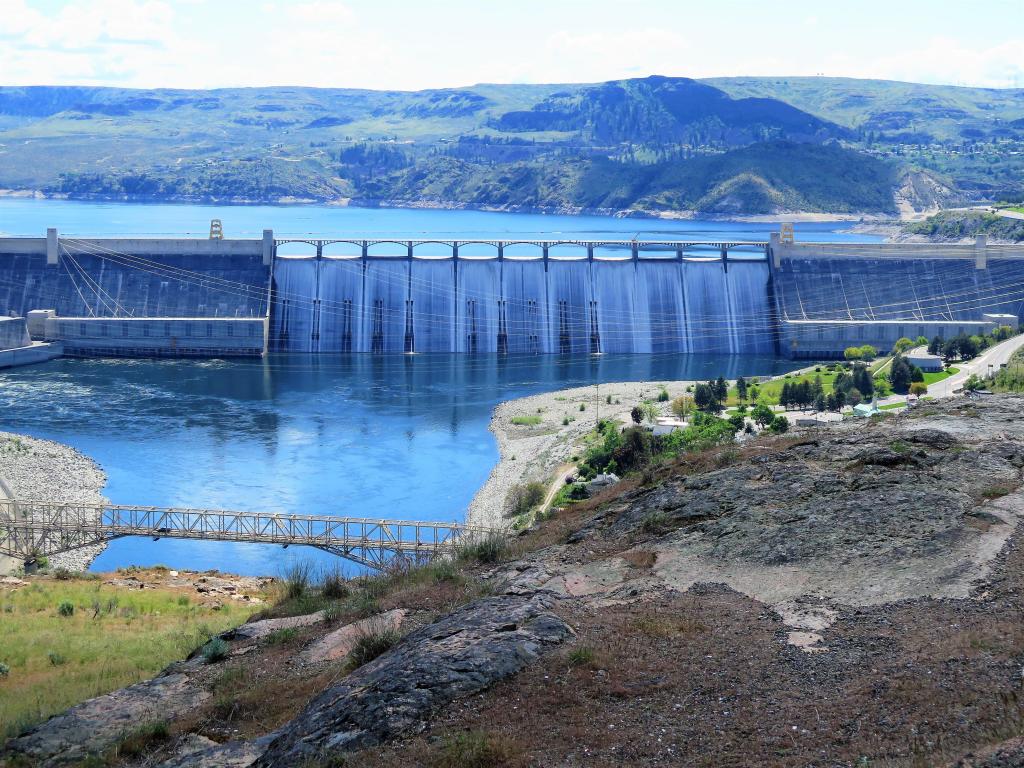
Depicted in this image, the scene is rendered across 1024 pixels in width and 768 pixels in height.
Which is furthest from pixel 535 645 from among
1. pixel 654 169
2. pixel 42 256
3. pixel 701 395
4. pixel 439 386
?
pixel 654 169

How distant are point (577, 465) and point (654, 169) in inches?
4225

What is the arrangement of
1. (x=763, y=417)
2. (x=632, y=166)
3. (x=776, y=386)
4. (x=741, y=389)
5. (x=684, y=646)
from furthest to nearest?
(x=632, y=166) → (x=776, y=386) → (x=741, y=389) → (x=763, y=417) → (x=684, y=646)

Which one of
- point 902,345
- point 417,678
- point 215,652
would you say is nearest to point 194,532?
point 215,652

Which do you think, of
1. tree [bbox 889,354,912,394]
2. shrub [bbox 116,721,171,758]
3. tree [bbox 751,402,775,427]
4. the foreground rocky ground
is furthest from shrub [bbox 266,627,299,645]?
tree [bbox 889,354,912,394]

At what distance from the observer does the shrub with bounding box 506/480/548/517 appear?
27578mm

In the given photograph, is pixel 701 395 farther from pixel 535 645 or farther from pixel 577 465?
pixel 535 645

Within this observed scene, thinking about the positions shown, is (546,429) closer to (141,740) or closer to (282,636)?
(282,636)

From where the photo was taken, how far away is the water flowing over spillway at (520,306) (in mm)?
51219

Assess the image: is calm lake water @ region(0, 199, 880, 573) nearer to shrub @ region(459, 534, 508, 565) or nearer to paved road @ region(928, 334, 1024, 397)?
paved road @ region(928, 334, 1024, 397)

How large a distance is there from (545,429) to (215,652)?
26.0 meters

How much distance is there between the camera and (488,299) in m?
52.5

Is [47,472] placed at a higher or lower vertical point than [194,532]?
higher

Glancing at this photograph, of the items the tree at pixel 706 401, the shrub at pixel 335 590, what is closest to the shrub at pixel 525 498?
the tree at pixel 706 401

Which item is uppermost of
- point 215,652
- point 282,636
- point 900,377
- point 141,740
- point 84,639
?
point 900,377
